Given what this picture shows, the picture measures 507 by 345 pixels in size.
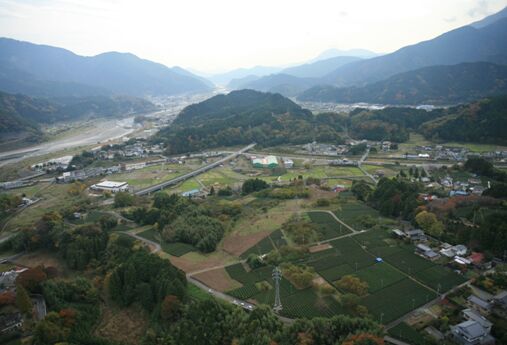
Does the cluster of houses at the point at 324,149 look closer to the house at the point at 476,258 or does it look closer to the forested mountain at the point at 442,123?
the forested mountain at the point at 442,123

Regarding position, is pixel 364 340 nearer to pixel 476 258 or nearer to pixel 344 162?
pixel 476 258

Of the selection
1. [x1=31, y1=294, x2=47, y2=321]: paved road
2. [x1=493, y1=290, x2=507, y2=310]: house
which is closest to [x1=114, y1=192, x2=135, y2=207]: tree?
[x1=31, y1=294, x2=47, y2=321]: paved road

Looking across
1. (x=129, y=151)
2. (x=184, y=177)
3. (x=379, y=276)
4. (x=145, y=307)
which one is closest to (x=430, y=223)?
(x=379, y=276)

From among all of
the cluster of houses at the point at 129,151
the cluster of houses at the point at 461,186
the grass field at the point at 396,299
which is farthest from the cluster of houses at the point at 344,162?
the cluster of houses at the point at 129,151

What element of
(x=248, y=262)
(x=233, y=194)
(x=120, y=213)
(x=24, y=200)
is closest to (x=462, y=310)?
(x=248, y=262)

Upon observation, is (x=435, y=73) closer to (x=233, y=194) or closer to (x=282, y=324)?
(x=233, y=194)

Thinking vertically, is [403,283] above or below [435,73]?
below
